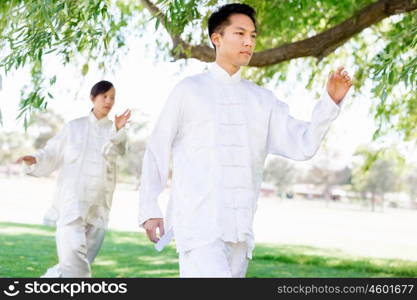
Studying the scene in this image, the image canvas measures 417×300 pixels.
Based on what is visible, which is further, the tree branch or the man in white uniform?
the tree branch

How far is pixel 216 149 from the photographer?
3.29 metres

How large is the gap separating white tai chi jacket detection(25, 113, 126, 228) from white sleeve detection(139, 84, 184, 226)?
100 inches

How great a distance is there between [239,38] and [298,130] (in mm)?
549

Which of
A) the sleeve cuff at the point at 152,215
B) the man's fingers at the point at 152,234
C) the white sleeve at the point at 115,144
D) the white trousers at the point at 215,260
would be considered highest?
the white sleeve at the point at 115,144

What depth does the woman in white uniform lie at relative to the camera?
5805 mm

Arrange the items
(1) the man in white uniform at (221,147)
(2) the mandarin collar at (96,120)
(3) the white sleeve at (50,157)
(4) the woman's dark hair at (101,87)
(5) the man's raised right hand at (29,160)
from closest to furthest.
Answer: (1) the man in white uniform at (221,147), (5) the man's raised right hand at (29,160), (4) the woman's dark hair at (101,87), (3) the white sleeve at (50,157), (2) the mandarin collar at (96,120)

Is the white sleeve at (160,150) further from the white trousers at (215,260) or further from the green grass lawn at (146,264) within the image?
the green grass lawn at (146,264)

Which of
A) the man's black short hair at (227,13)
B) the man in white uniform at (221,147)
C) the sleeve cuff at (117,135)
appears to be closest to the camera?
the man in white uniform at (221,147)

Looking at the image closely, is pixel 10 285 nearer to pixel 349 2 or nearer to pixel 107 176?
pixel 107 176

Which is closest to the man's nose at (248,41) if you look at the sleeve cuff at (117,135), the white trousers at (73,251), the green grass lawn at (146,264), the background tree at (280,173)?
the sleeve cuff at (117,135)

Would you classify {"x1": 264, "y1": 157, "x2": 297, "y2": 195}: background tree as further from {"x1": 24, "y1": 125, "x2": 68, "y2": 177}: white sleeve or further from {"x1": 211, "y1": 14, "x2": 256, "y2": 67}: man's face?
{"x1": 211, "y1": 14, "x2": 256, "y2": 67}: man's face

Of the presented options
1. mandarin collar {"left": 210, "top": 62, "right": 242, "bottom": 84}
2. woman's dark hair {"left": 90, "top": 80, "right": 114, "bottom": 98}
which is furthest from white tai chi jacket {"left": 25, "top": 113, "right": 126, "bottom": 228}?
mandarin collar {"left": 210, "top": 62, "right": 242, "bottom": 84}

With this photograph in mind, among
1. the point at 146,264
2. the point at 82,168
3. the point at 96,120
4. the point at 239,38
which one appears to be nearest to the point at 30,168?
the point at 82,168

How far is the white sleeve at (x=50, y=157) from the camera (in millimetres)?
5953
